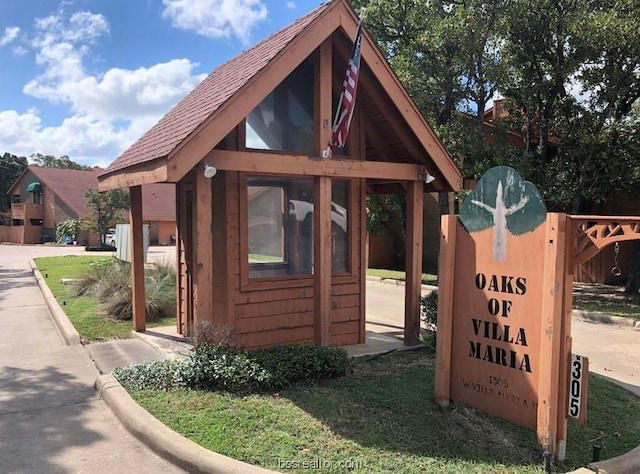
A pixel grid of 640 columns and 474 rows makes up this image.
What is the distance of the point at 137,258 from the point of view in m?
8.20

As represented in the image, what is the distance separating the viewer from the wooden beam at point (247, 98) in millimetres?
5281

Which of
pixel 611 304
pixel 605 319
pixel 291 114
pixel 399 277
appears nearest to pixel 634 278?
pixel 611 304

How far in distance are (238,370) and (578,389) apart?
3230 mm

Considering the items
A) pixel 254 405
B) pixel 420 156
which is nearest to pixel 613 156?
pixel 420 156

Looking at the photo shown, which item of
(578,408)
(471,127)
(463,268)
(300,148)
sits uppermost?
(471,127)

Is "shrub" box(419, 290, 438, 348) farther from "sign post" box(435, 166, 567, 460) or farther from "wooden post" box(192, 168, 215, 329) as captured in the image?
"wooden post" box(192, 168, 215, 329)

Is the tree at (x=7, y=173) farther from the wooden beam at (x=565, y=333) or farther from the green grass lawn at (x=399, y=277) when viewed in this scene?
the wooden beam at (x=565, y=333)

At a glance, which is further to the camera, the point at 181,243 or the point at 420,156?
the point at 181,243

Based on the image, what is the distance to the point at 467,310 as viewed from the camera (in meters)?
4.93

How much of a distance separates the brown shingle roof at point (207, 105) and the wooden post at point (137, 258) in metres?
0.77

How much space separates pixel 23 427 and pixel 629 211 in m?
18.3

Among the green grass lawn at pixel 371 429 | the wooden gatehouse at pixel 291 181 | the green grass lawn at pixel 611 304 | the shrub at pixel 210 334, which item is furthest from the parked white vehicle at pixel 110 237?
the green grass lawn at pixel 371 429

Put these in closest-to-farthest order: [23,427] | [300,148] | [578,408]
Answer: [578,408] → [23,427] → [300,148]

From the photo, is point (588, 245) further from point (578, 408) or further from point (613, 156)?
point (613, 156)
